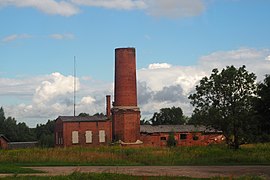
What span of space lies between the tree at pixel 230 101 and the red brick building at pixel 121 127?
22030 mm

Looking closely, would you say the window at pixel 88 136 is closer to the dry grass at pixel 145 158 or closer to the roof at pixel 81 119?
the roof at pixel 81 119

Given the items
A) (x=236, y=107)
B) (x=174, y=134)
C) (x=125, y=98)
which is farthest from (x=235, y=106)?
(x=174, y=134)

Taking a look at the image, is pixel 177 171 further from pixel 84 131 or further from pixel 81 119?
pixel 81 119

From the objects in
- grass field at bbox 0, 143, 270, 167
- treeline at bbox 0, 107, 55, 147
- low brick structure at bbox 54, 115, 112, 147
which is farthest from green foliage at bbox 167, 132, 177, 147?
treeline at bbox 0, 107, 55, 147

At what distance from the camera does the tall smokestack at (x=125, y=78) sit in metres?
59.6

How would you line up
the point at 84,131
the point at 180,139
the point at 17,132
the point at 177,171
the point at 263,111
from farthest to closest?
the point at 17,132, the point at 180,139, the point at 84,131, the point at 263,111, the point at 177,171

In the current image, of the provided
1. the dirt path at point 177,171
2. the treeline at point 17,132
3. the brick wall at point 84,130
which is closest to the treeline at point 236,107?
the dirt path at point 177,171

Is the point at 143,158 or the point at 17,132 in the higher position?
the point at 17,132

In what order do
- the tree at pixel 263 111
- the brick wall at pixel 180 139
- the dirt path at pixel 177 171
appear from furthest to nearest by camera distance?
the brick wall at pixel 180 139
the tree at pixel 263 111
the dirt path at pixel 177 171

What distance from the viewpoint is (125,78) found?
5962cm

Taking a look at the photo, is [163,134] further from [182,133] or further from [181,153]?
[181,153]

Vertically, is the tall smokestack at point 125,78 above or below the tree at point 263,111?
above

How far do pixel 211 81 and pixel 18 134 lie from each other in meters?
74.3

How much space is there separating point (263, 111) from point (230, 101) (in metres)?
2.45
